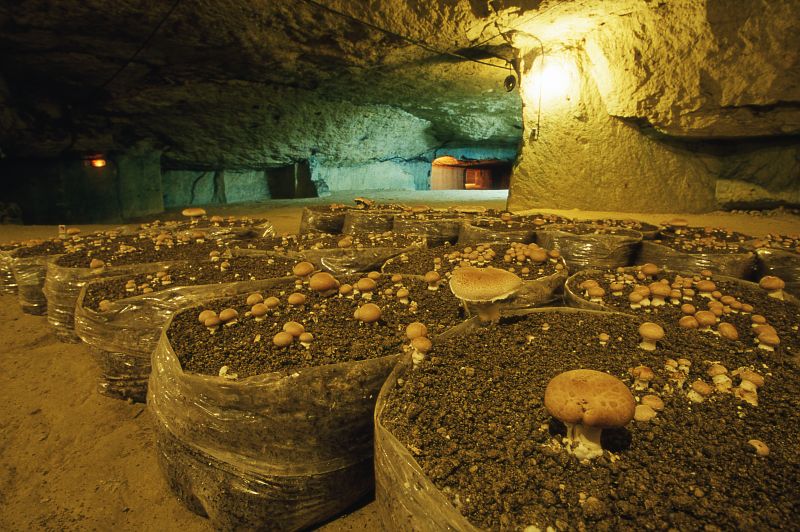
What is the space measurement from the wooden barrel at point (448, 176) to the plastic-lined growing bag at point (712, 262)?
18419 millimetres

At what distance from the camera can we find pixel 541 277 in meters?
2.12

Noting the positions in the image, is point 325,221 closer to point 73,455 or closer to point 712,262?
point 73,455

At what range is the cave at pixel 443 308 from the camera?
0.89 m

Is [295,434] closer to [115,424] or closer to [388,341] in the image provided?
[388,341]

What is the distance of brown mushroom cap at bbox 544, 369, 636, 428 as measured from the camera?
0.78 metres

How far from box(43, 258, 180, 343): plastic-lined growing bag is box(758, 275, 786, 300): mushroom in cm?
317

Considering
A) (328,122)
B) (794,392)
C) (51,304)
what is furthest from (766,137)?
(328,122)

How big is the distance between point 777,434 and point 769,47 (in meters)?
4.16

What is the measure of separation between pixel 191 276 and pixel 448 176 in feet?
63.9

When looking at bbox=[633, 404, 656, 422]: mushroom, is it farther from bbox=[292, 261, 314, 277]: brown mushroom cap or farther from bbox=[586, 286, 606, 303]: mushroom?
bbox=[292, 261, 314, 277]: brown mushroom cap

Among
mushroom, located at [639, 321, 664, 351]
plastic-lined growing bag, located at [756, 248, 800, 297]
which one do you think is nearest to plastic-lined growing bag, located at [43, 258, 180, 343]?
mushroom, located at [639, 321, 664, 351]

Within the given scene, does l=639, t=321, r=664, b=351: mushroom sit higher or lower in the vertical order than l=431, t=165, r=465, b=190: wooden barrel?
lower

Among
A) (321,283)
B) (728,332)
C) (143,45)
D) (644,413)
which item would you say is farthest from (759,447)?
(143,45)

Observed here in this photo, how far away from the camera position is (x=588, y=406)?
0.79 metres
